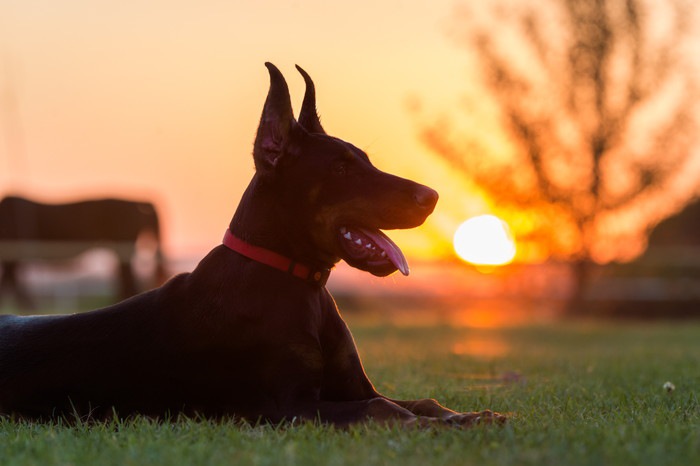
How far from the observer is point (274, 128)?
13.7ft

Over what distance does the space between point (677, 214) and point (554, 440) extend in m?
20.9

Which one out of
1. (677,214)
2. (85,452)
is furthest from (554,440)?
(677,214)

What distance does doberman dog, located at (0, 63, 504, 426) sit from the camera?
402 centimetres

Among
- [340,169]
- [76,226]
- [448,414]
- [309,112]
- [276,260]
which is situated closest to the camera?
[448,414]

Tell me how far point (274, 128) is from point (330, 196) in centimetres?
37

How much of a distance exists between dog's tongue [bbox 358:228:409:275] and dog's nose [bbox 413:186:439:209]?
0.21 meters

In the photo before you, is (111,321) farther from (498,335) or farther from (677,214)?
(677,214)

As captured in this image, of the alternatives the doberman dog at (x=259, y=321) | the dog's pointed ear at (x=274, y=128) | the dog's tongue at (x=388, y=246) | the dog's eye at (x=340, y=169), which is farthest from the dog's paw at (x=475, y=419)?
the dog's pointed ear at (x=274, y=128)

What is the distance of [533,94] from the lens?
71.7 ft

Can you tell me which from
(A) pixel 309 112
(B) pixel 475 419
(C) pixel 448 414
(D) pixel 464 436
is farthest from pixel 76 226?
(D) pixel 464 436

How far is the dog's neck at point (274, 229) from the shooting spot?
4.14 meters

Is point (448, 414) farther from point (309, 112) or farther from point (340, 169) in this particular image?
point (309, 112)

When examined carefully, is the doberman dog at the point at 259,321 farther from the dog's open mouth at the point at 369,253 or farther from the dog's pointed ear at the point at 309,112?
the dog's pointed ear at the point at 309,112

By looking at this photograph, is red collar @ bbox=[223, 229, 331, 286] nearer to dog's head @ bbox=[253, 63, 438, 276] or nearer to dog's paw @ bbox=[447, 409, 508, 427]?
dog's head @ bbox=[253, 63, 438, 276]
